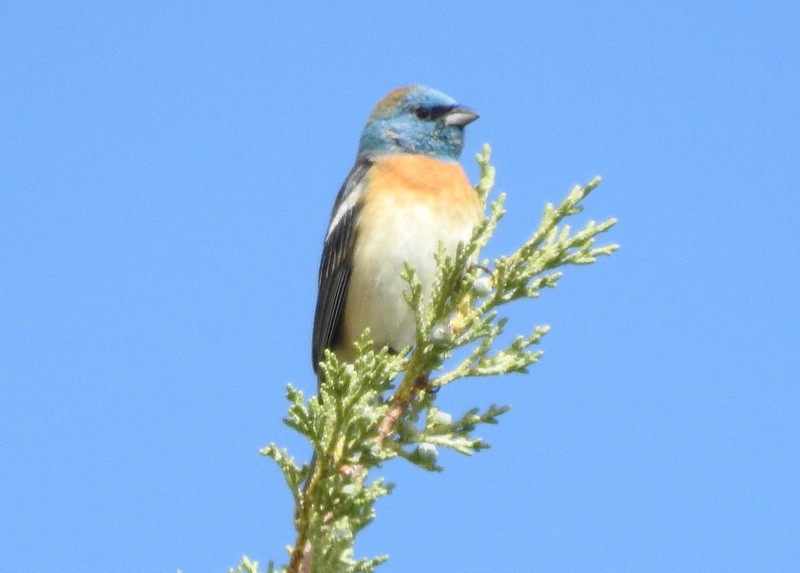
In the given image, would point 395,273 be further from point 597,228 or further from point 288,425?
point 288,425

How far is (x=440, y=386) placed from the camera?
151 inches

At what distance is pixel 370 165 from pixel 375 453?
3070 millimetres

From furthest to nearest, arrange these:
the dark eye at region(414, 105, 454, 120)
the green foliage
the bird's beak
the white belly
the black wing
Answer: the dark eye at region(414, 105, 454, 120) → the bird's beak → the black wing → the white belly → the green foliage

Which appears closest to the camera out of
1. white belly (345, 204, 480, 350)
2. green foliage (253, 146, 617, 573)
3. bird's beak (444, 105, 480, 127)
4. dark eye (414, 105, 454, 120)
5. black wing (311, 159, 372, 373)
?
green foliage (253, 146, 617, 573)

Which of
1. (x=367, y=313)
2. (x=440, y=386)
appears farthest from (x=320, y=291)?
(x=440, y=386)

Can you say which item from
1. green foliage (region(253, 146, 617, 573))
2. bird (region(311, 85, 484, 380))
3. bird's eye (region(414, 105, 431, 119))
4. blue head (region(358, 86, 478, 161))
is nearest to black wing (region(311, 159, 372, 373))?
bird (region(311, 85, 484, 380))

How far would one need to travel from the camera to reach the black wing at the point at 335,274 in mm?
5746

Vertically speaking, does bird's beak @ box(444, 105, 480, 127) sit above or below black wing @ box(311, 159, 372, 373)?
above

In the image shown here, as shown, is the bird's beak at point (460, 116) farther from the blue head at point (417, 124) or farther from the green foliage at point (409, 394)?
the green foliage at point (409, 394)

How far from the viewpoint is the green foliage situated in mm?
3100

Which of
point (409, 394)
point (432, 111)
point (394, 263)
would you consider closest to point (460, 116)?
point (432, 111)

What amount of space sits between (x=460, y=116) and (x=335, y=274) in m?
1.29

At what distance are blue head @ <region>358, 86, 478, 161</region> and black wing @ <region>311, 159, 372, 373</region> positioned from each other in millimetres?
518

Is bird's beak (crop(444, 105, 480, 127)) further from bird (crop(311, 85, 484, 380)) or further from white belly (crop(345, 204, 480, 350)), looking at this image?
white belly (crop(345, 204, 480, 350))
